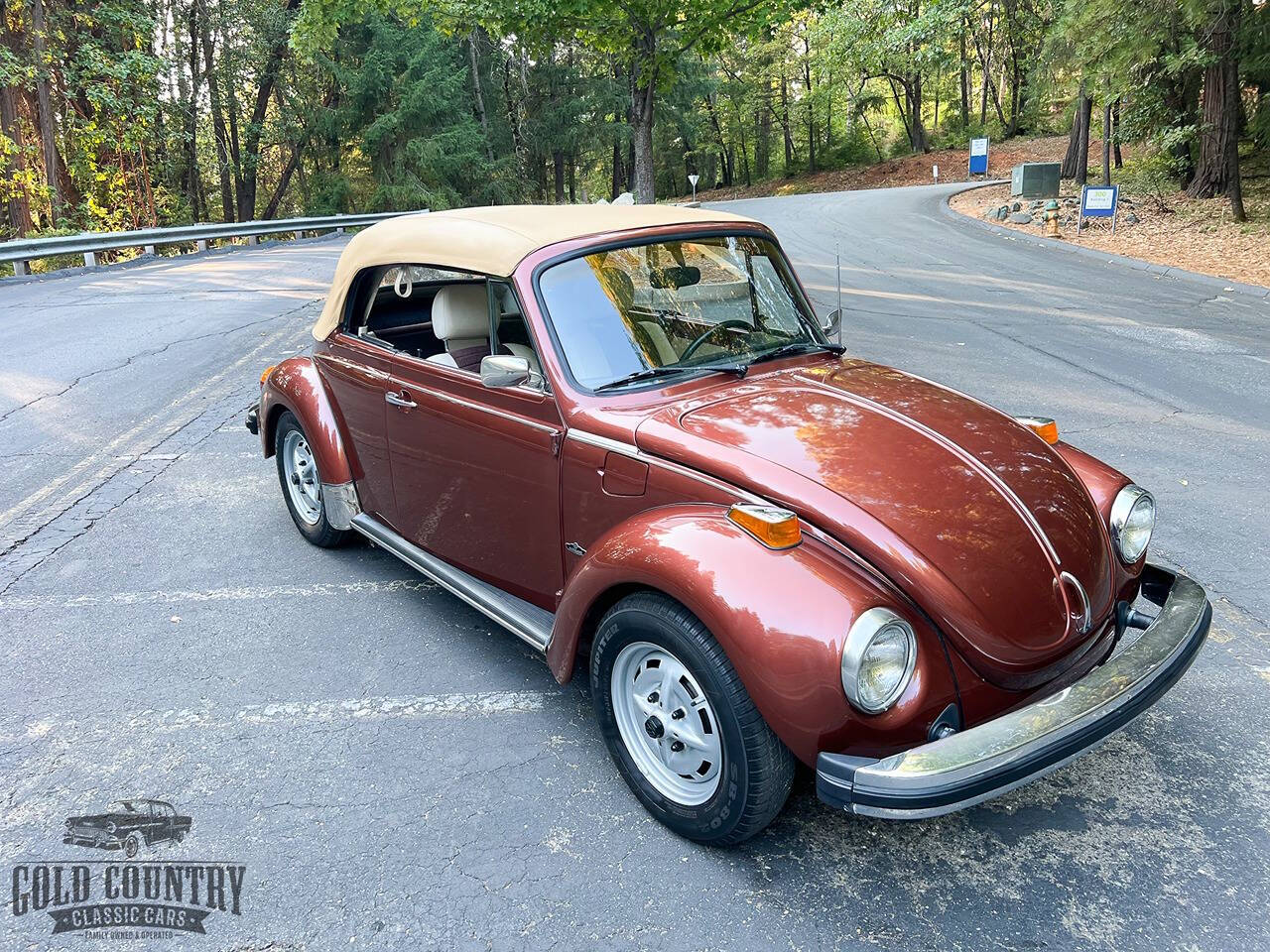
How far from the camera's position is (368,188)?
36.7m

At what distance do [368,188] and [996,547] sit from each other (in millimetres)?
38257

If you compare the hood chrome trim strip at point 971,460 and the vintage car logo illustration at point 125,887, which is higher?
the hood chrome trim strip at point 971,460

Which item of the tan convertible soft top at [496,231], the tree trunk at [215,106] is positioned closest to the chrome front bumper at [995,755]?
the tan convertible soft top at [496,231]

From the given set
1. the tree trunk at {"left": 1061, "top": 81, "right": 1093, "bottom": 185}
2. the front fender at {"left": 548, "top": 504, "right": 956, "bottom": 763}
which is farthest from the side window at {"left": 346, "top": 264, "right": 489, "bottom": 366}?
the tree trunk at {"left": 1061, "top": 81, "right": 1093, "bottom": 185}

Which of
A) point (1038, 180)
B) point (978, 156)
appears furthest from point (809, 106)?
point (1038, 180)

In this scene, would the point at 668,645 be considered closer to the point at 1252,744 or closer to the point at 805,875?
the point at 805,875

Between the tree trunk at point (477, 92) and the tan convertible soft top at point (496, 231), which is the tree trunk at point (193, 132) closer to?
the tree trunk at point (477, 92)

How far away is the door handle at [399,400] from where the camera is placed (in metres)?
3.91

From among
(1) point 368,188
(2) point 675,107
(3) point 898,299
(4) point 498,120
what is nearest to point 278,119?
(1) point 368,188

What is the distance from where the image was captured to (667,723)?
8.95 feet

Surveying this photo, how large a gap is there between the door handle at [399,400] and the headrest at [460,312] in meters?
0.33

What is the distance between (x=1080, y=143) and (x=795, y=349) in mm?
25032

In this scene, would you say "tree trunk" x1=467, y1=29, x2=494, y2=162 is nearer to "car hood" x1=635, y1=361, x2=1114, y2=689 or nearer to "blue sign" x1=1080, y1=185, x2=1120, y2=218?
"blue sign" x1=1080, y1=185, x2=1120, y2=218

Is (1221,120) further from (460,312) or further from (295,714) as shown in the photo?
(295,714)
